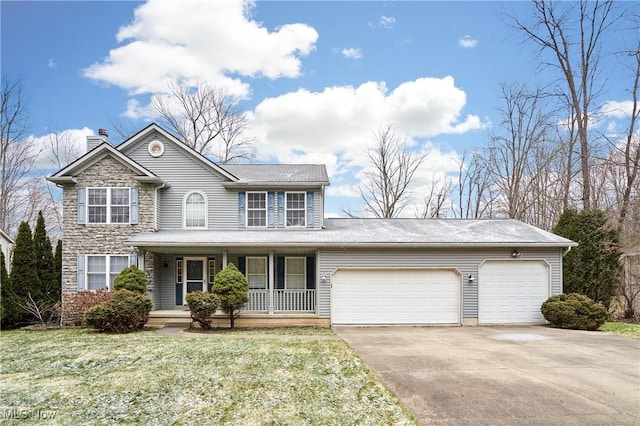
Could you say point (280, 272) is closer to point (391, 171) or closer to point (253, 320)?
point (253, 320)

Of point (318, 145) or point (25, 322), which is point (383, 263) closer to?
point (25, 322)

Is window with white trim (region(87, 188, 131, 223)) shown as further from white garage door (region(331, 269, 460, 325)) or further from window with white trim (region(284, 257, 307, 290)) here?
white garage door (region(331, 269, 460, 325))

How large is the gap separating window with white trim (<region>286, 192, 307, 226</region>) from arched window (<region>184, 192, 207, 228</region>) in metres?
3.28

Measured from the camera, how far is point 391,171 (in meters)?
28.8

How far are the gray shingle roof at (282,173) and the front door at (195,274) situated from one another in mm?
3649

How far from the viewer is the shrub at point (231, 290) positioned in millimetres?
13258

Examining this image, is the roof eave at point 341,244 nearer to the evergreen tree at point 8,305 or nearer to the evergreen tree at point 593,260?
the evergreen tree at point 593,260

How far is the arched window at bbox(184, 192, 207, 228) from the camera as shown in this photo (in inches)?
628

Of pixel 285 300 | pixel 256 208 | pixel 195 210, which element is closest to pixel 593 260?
pixel 285 300

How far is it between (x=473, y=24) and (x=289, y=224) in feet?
41.3

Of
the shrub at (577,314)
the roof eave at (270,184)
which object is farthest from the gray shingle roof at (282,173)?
the shrub at (577,314)

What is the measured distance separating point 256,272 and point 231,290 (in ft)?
8.33

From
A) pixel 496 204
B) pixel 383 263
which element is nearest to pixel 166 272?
pixel 383 263

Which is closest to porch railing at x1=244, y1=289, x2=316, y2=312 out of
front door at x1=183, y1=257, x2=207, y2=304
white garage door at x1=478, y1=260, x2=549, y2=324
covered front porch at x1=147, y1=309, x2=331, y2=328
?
covered front porch at x1=147, y1=309, x2=331, y2=328
